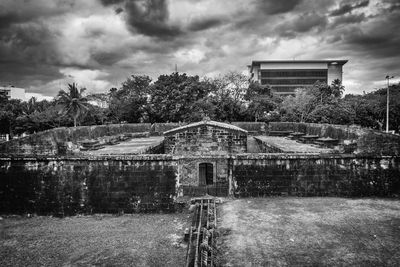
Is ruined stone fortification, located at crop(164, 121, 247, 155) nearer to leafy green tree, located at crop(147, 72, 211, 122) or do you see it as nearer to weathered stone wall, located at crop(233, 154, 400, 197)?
weathered stone wall, located at crop(233, 154, 400, 197)

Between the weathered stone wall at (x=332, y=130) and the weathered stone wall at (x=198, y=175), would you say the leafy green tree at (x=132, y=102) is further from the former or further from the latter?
the weathered stone wall at (x=198, y=175)

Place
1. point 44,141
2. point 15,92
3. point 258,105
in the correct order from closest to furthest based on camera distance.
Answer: point 44,141, point 258,105, point 15,92

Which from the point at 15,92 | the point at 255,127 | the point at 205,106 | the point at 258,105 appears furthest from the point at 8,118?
the point at 15,92

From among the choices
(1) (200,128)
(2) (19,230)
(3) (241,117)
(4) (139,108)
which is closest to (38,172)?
(2) (19,230)

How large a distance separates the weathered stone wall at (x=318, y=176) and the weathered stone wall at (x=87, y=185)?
2158 millimetres

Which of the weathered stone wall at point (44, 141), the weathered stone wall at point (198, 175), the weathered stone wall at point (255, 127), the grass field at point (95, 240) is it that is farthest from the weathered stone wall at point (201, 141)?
the weathered stone wall at point (255, 127)

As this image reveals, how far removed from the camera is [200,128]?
1281cm

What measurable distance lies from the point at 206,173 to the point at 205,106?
20.8 metres

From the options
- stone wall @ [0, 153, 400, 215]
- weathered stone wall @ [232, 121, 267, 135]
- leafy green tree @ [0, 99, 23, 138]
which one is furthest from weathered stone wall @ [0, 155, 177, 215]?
leafy green tree @ [0, 99, 23, 138]

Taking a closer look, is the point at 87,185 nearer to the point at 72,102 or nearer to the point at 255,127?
the point at 255,127

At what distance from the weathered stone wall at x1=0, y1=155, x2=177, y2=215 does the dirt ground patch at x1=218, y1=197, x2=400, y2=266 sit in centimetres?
189

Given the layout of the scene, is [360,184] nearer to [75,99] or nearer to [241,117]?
[241,117]

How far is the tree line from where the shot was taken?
2691 centimetres

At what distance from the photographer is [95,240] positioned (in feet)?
17.6
